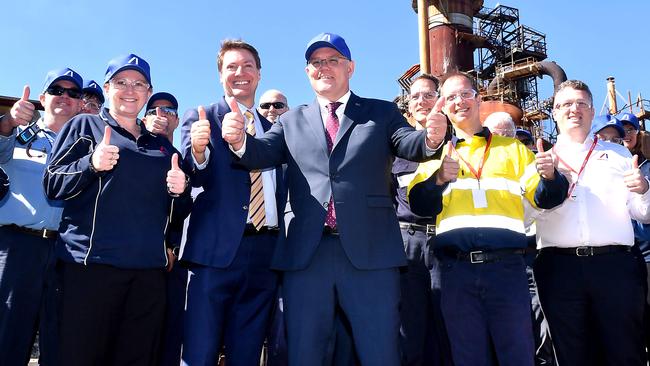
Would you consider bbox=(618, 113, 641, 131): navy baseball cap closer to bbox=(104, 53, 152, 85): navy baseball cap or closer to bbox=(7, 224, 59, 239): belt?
bbox=(104, 53, 152, 85): navy baseball cap

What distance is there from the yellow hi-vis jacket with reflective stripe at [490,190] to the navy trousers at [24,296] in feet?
10.4

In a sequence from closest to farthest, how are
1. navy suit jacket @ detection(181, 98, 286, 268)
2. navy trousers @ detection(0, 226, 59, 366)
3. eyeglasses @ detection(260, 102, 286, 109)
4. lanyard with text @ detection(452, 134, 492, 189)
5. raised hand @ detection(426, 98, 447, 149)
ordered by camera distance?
raised hand @ detection(426, 98, 447, 149) → navy suit jacket @ detection(181, 98, 286, 268) → lanyard with text @ detection(452, 134, 492, 189) → navy trousers @ detection(0, 226, 59, 366) → eyeglasses @ detection(260, 102, 286, 109)

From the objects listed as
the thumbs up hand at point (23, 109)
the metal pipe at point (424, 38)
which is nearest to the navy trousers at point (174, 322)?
the thumbs up hand at point (23, 109)

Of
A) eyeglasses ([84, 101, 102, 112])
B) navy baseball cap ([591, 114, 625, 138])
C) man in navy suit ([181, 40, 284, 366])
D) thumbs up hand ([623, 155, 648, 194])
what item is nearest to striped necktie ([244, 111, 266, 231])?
man in navy suit ([181, 40, 284, 366])

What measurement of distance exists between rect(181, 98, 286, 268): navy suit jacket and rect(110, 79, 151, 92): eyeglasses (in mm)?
392

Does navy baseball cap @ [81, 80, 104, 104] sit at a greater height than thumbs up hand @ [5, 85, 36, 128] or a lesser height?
greater

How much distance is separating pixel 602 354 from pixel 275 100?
4.52 m

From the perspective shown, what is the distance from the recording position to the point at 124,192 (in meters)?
3.23

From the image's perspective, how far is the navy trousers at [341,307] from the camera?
283cm

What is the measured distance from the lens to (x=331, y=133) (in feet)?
10.7

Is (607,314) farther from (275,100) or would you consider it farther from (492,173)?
(275,100)

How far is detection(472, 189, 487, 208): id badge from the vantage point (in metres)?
3.62

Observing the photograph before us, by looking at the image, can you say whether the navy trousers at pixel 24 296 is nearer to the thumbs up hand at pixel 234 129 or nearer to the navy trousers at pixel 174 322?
the navy trousers at pixel 174 322

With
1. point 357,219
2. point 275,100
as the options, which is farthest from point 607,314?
point 275,100
